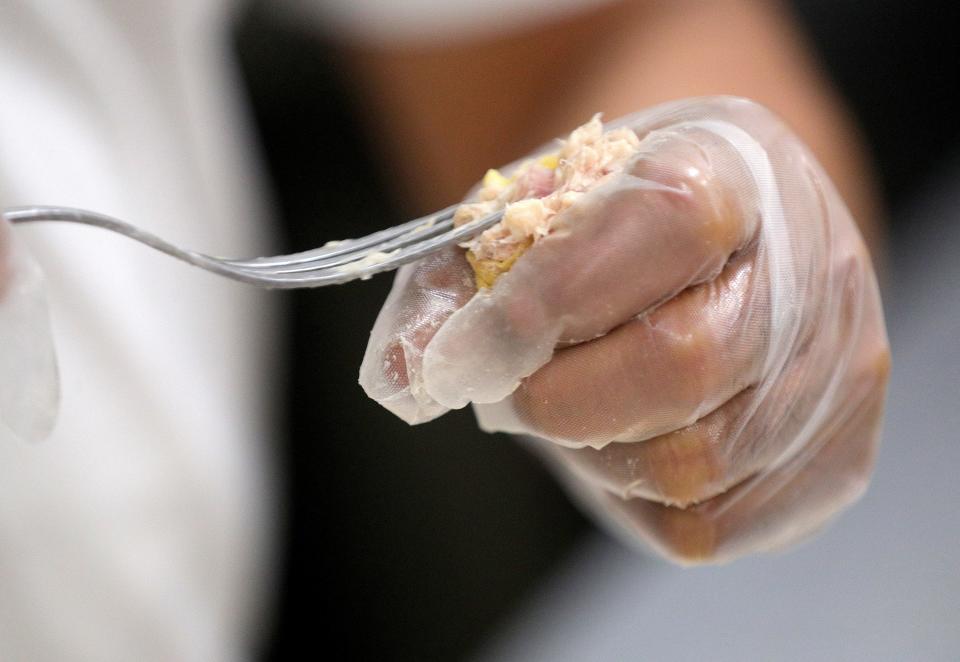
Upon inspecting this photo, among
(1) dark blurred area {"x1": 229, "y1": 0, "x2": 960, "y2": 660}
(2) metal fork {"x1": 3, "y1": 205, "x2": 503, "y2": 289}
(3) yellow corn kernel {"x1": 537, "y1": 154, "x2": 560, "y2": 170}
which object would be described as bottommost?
(1) dark blurred area {"x1": 229, "y1": 0, "x2": 960, "y2": 660}

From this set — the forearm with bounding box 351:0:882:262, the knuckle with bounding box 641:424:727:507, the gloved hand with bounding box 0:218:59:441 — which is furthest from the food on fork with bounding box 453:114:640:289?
the forearm with bounding box 351:0:882:262

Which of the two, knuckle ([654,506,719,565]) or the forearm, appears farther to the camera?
the forearm

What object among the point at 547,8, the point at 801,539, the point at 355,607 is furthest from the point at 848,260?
the point at 355,607

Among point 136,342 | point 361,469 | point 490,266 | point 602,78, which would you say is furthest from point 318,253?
point 361,469

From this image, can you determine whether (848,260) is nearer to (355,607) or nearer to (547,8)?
(547,8)

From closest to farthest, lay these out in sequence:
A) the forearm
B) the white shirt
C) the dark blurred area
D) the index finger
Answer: the index finger, the white shirt, the forearm, the dark blurred area

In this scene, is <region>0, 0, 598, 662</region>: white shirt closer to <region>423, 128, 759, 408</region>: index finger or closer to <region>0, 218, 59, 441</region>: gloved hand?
<region>0, 218, 59, 441</region>: gloved hand

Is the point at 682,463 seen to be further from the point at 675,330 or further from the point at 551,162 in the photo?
the point at 551,162

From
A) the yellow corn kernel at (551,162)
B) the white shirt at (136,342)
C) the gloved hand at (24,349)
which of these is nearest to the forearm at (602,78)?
the white shirt at (136,342)

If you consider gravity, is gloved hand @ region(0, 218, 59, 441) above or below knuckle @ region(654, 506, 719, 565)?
above
